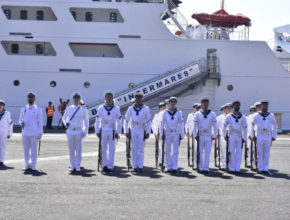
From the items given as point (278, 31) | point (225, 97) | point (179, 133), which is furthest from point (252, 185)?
point (278, 31)

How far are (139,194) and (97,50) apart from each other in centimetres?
1619

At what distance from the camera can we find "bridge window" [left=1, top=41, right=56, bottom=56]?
76.2ft

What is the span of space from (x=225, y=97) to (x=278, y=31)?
1107cm

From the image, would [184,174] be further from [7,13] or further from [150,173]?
[7,13]

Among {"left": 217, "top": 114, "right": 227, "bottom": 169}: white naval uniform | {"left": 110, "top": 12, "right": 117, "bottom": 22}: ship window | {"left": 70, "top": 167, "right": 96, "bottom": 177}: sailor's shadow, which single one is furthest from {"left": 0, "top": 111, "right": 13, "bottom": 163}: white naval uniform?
{"left": 110, "top": 12, "right": 117, "bottom": 22}: ship window

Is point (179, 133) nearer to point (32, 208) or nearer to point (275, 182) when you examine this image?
point (275, 182)

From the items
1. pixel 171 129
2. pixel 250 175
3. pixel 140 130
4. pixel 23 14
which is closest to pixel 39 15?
pixel 23 14

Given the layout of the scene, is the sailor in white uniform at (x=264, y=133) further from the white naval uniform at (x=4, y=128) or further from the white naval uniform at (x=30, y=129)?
the white naval uniform at (x=4, y=128)

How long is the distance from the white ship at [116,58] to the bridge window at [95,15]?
0.24 ft

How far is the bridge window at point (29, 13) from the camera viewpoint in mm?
23359

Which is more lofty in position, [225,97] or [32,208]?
[225,97]

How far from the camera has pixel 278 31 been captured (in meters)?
31.9

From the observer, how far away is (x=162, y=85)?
22203 mm

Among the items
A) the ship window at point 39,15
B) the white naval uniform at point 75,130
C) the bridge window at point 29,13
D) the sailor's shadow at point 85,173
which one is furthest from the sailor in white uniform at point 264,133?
the ship window at point 39,15
